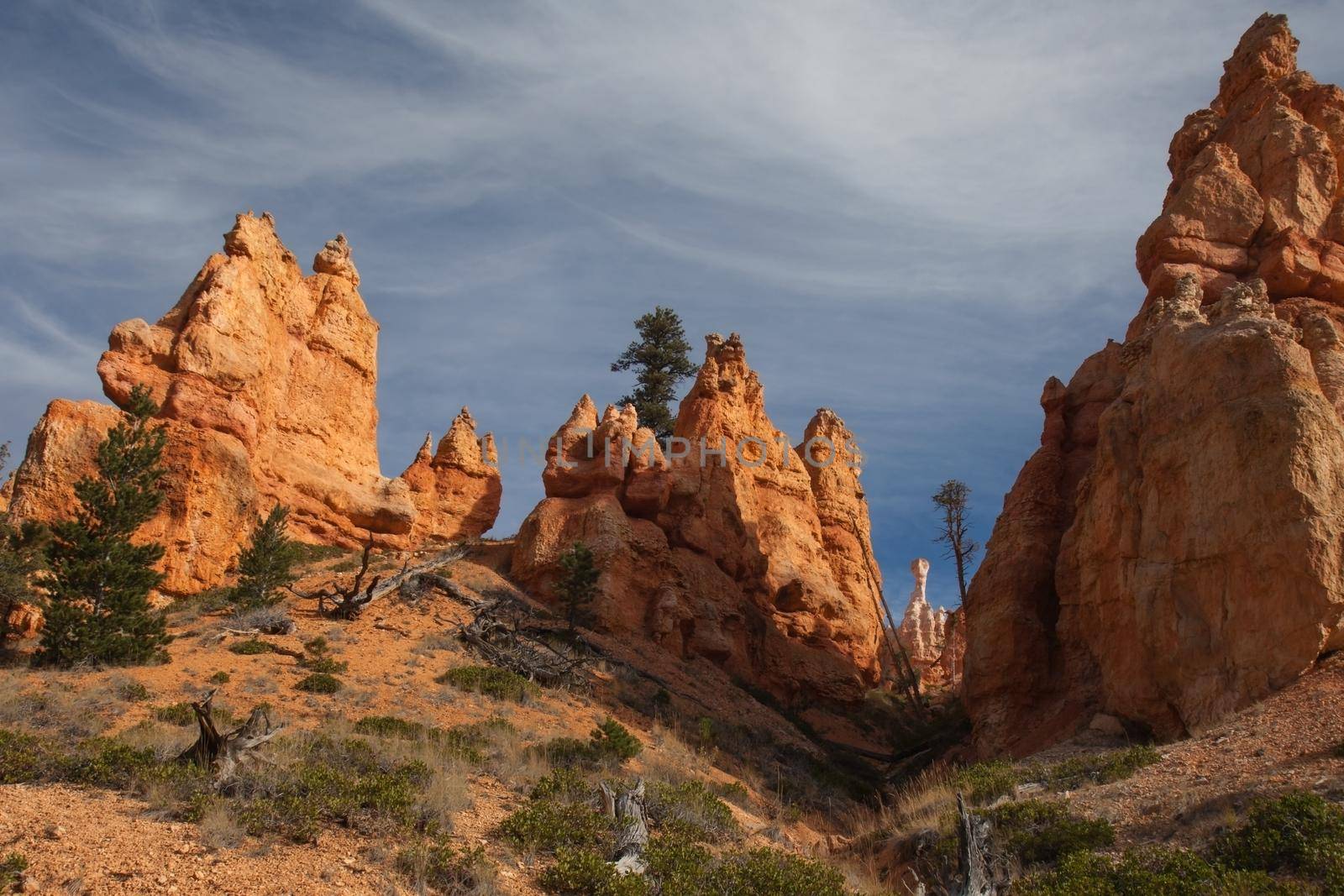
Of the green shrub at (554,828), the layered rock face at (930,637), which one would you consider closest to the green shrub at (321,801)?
the green shrub at (554,828)

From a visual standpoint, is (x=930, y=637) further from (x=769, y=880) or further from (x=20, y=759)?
(x=20, y=759)

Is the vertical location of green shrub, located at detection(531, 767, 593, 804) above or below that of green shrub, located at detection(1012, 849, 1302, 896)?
above

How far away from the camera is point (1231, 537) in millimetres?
17000

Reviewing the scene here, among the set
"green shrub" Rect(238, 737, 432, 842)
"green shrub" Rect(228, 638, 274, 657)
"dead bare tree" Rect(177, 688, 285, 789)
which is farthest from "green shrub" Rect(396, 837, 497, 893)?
"green shrub" Rect(228, 638, 274, 657)

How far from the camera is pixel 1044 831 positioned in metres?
12.5

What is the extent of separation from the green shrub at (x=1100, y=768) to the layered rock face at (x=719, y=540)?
50.8ft

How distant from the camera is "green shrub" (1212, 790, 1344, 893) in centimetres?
944

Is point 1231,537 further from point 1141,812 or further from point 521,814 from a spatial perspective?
point 521,814

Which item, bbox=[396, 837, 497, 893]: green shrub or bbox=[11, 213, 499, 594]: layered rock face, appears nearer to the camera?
bbox=[396, 837, 497, 893]: green shrub

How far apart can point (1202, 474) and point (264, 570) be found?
2242 cm

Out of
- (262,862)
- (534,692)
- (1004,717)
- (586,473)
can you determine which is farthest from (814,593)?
(262,862)

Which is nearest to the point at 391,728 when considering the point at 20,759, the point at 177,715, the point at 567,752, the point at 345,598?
the point at 567,752

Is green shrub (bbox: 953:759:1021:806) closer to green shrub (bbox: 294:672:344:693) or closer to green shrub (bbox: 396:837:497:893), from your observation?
green shrub (bbox: 396:837:497:893)

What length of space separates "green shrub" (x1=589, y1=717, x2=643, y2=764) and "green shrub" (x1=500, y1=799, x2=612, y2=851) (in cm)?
495
